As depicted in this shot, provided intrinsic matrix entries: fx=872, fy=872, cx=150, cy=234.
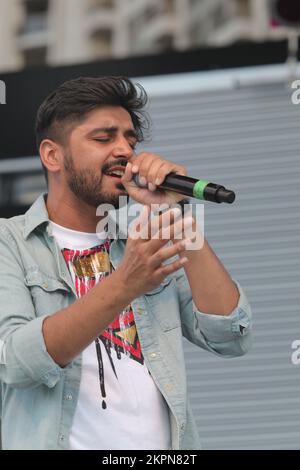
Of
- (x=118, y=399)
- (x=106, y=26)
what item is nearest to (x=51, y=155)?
(x=118, y=399)

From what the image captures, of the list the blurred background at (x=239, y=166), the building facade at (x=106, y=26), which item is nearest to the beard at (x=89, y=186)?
the blurred background at (x=239, y=166)

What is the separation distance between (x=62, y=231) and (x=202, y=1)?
28037mm

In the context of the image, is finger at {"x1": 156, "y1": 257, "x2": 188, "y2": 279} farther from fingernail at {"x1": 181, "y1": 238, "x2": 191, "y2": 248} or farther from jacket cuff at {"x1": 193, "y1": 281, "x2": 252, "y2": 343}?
jacket cuff at {"x1": 193, "y1": 281, "x2": 252, "y2": 343}

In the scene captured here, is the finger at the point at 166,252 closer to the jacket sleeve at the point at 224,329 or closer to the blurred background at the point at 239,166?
the jacket sleeve at the point at 224,329

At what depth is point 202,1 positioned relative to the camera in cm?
2917

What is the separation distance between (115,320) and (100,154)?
0.43 metres

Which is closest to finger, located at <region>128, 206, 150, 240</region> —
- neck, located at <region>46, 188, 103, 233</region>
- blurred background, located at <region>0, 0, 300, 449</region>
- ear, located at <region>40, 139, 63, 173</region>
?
neck, located at <region>46, 188, 103, 233</region>

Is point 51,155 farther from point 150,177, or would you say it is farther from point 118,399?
point 118,399

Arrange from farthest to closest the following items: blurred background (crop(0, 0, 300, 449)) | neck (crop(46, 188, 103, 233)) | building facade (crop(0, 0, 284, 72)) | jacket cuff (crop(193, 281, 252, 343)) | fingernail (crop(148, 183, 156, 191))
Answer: building facade (crop(0, 0, 284, 72))
blurred background (crop(0, 0, 300, 449))
neck (crop(46, 188, 103, 233))
jacket cuff (crop(193, 281, 252, 343))
fingernail (crop(148, 183, 156, 191))

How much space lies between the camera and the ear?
2.42 meters

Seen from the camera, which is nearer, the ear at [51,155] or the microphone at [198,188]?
the microphone at [198,188]

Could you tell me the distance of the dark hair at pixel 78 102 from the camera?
241cm

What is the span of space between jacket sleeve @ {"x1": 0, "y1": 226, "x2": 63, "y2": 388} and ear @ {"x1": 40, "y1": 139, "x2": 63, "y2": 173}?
428mm

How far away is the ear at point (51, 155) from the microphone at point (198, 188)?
1.52 ft
